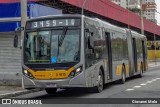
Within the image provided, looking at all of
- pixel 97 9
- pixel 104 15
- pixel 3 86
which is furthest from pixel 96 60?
pixel 104 15

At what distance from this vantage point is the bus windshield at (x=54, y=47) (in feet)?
52.7

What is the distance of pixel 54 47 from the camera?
1614 centimetres

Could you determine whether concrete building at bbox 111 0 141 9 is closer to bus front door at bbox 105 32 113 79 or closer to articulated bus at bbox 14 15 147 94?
bus front door at bbox 105 32 113 79

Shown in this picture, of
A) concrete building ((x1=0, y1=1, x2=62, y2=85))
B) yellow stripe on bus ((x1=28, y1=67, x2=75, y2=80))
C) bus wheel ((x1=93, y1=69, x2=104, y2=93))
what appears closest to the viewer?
yellow stripe on bus ((x1=28, y1=67, x2=75, y2=80))

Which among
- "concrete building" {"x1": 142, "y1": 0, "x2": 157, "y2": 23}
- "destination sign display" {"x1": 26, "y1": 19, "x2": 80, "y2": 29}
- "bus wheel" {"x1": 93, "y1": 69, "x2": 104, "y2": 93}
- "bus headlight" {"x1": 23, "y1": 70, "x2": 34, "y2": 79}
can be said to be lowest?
"bus wheel" {"x1": 93, "y1": 69, "x2": 104, "y2": 93}

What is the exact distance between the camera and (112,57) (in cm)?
2112

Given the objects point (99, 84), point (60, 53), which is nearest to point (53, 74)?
point (60, 53)

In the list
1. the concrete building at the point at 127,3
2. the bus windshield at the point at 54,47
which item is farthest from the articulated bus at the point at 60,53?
the concrete building at the point at 127,3

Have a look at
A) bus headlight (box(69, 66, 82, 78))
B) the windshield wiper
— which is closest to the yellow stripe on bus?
bus headlight (box(69, 66, 82, 78))

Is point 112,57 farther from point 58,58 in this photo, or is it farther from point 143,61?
point 143,61

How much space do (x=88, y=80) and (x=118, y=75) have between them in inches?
250

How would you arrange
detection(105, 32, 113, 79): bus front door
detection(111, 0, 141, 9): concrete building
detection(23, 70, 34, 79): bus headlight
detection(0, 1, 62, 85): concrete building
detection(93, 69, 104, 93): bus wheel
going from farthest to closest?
detection(111, 0, 141, 9): concrete building < detection(0, 1, 62, 85): concrete building < detection(105, 32, 113, 79): bus front door < detection(93, 69, 104, 93): bus wheel < detection(23, 70, 34, 79): bus headlight

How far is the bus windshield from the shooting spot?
633 inches

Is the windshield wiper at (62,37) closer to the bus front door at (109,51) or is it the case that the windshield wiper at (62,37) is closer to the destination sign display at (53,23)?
the destination sign display at (53,23)
